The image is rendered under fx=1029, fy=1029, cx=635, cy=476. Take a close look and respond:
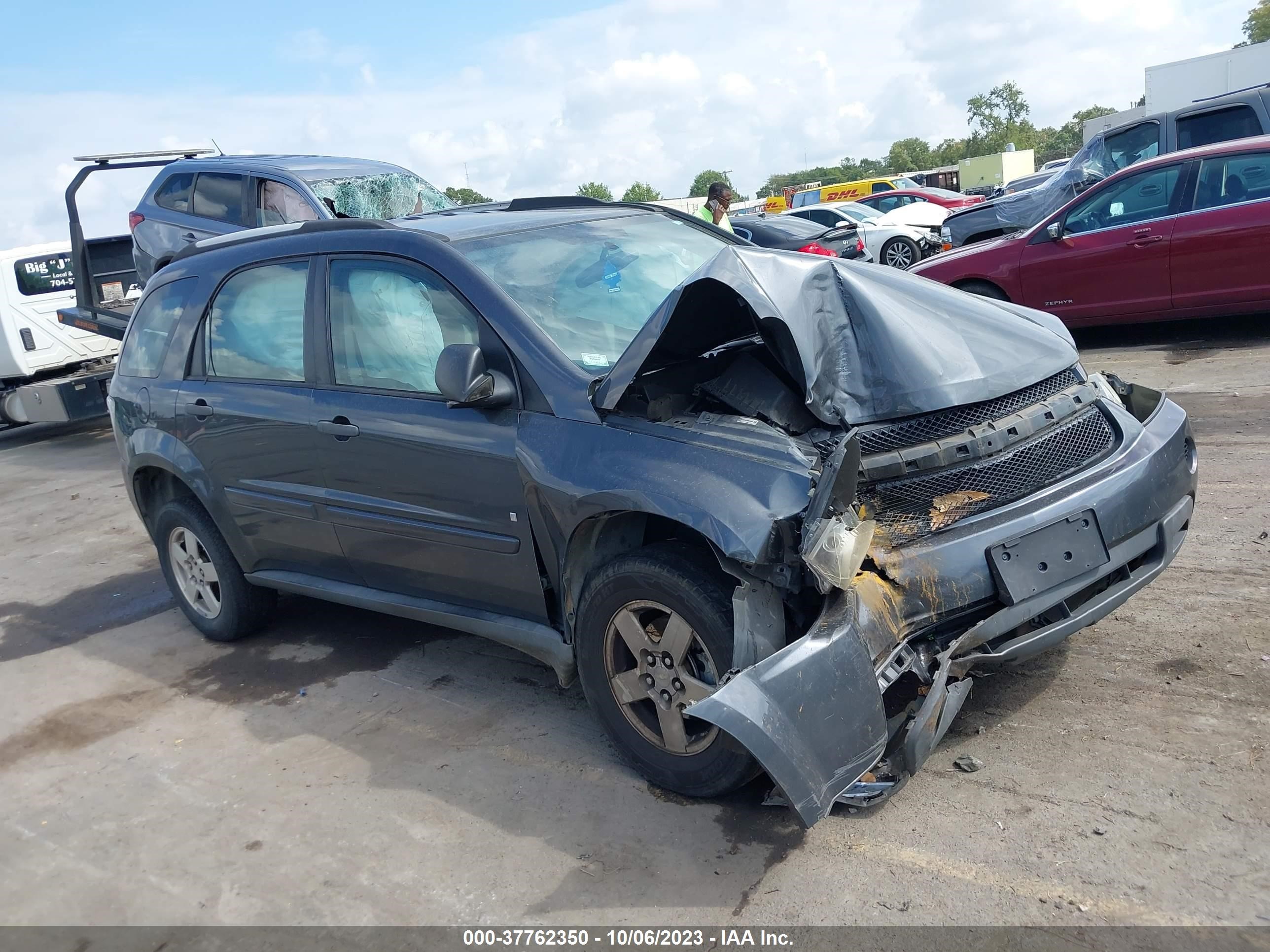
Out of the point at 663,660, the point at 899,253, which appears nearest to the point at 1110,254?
the point at 663,660

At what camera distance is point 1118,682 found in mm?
3555

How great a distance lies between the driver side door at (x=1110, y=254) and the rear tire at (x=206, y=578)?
687 centimetres

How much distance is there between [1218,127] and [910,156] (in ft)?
309

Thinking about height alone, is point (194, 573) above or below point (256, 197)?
below

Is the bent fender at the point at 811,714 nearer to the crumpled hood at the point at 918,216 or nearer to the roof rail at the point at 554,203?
the roof rail at the point at 554,203

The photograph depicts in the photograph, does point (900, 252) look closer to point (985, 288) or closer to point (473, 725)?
point (985, 288)

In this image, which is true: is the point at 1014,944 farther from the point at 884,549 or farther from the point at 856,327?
the point at 856,327

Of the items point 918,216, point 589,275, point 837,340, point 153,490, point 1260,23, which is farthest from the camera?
point 1260,23

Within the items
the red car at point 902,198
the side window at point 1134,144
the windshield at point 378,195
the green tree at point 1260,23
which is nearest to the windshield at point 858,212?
the red car at point 902,198

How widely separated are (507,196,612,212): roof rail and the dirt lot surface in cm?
205

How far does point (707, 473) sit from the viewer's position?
120 inches

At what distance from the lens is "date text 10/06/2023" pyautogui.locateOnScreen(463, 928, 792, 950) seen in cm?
263

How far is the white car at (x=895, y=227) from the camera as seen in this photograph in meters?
17.7

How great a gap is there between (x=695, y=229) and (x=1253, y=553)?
283cm
